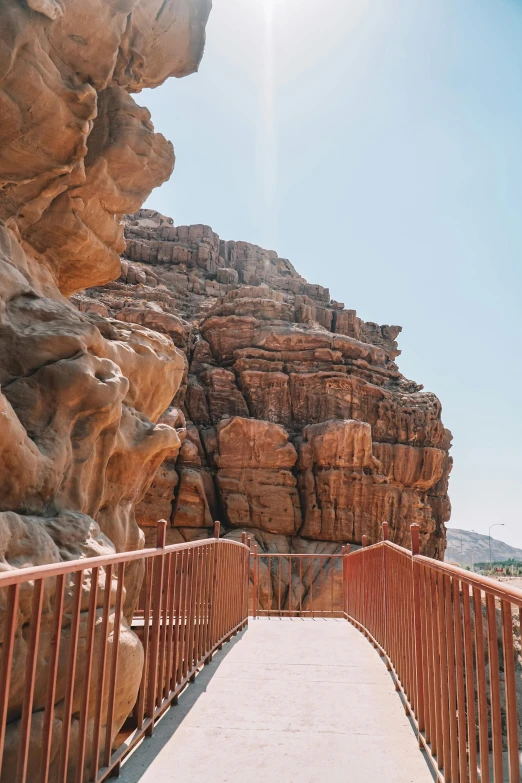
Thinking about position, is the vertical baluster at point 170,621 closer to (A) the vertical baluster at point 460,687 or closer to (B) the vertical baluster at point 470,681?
(A) the vertical baluster at point 460,687

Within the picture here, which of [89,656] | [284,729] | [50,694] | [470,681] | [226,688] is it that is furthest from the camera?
[226,688]

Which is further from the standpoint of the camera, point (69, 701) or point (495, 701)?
point (69, 701)

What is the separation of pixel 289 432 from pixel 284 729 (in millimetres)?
21720

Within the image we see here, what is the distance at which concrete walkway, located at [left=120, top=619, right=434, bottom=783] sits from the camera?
126 inches

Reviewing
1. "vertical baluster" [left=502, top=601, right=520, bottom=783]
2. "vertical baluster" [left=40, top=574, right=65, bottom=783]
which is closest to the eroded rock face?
"vertical baluster" [left=40, top=574, right=65, bottom=783]

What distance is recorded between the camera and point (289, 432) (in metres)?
25.6

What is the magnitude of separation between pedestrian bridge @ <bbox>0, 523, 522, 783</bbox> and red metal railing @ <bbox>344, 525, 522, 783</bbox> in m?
0.01

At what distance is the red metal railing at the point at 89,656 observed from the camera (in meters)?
2.22

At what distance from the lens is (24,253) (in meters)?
7.03

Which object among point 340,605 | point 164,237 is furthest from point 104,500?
point 164,237

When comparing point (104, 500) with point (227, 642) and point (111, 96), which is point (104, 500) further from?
point (111, 96)

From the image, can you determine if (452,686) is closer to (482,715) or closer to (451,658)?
(451,658)

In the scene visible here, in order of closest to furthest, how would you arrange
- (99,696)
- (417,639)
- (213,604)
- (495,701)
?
(495,701), (99,696), (417,639), (213,604)

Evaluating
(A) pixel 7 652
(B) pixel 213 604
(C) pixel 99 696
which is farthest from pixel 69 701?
(B) pixel 213 604
